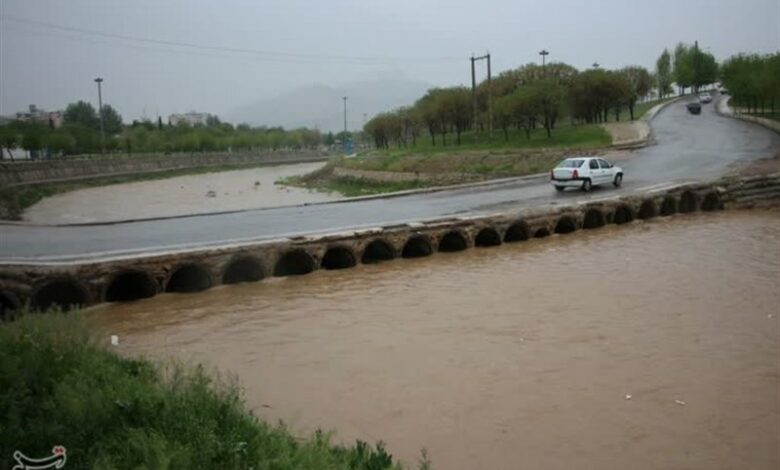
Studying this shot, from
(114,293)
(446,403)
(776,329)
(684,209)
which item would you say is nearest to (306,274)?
(114,293)

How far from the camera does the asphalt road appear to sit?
17391mm

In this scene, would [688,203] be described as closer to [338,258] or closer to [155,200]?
[338,258]

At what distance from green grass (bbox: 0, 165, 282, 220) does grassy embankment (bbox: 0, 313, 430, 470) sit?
102 ft

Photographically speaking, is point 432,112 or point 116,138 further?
point 116,138

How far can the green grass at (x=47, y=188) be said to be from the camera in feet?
121

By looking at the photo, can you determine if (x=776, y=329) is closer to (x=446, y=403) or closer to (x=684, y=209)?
(x=446, y=403)

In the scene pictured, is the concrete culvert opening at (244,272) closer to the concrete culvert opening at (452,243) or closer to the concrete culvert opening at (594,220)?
the concrete culvert opening at (452,243)

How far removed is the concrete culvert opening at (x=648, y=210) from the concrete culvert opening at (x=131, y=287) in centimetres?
1887

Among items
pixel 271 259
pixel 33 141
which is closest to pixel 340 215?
pixel 271 259

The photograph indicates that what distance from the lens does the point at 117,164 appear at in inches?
2763

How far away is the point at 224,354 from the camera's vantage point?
1096 centimetres

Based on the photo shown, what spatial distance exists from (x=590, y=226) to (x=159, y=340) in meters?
17.2

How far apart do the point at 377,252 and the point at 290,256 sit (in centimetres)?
307

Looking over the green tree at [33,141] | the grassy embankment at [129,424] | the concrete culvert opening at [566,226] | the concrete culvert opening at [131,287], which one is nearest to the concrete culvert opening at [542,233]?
the concrete culvert opening at [566,226]
